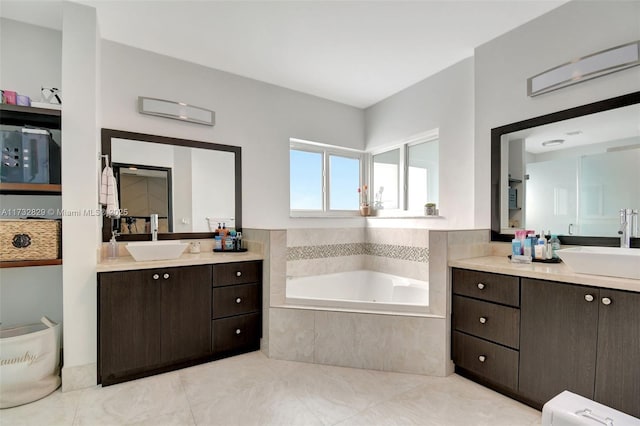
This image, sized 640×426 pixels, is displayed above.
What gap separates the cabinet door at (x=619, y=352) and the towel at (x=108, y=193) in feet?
9.97

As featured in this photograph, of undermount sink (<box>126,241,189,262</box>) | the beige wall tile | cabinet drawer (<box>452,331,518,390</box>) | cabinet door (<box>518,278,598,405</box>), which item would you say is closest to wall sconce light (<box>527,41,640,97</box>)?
cabinet door (<box>518,278,598,405</box>)

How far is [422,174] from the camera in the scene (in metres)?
3.36

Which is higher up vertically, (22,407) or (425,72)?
(425,72)

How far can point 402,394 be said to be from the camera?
6.36 feet

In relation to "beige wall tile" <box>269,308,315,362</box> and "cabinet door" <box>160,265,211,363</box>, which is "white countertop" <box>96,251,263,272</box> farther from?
"beige wall tile" <box>269,308,315,362</box>

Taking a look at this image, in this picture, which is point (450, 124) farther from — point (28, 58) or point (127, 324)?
→ point (28, 58)

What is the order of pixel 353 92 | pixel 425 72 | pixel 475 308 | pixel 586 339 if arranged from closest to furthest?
1. pixel 586 339
2. pixel 475 308
3. pixel 425 72
4. pixel 353 92

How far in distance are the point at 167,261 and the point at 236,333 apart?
2.59 ft

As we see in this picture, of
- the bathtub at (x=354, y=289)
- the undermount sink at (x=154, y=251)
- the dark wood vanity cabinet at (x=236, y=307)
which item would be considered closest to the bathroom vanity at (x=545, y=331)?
the bathtub at (x=354, y=289)

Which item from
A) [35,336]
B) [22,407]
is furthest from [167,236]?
[22,407]

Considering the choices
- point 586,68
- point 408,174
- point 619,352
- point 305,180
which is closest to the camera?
point 619,352

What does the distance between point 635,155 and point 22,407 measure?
3880mm

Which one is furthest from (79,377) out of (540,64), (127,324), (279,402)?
(540,64)

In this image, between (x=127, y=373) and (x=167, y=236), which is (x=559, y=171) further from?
(x=127, y=373)
